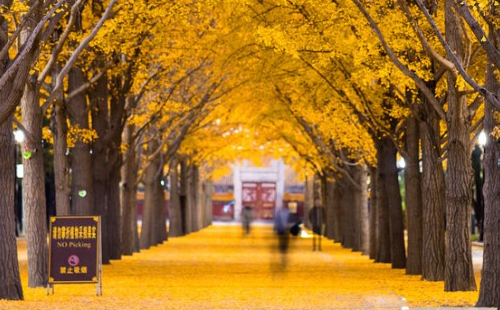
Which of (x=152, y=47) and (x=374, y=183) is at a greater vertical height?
(x=152, y=47)

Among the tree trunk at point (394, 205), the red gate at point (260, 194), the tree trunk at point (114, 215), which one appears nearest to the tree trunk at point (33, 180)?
the tree trunk at point (114, 215)

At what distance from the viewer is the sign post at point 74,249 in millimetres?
21234

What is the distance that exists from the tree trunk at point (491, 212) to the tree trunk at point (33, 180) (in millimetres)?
9588

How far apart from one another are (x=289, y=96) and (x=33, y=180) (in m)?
16.5

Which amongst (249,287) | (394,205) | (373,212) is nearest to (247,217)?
(373,212)

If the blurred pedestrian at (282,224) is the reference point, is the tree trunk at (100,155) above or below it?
above

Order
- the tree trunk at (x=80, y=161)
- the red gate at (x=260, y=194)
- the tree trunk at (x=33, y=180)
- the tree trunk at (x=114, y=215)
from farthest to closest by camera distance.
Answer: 1. the red gate at (x=260, y=194)
2. the tree trunk at (x=114, y=215)
3. the tree trunk at (x=80, y=161)
4. the tree trunk at (x=33, y=180)

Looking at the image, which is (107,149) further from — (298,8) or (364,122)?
(298,8)

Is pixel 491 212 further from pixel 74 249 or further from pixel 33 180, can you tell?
pixel 33 180

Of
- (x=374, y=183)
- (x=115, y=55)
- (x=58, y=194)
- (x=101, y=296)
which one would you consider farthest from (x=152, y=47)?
(x=374, y=183)

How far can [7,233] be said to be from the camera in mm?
20625

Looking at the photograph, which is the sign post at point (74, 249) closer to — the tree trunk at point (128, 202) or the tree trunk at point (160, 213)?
the tree trunk at point (128, 202)

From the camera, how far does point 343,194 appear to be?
49.2 metres

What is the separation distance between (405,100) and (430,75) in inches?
115
